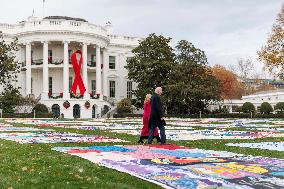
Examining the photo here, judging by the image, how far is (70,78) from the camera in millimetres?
62656

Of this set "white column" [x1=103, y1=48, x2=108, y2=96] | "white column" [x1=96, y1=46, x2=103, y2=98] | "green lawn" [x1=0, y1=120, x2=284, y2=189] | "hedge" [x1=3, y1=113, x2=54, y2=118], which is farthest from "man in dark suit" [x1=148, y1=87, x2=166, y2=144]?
"white column" [x1=103, y1=48, x2=108, y2=96]

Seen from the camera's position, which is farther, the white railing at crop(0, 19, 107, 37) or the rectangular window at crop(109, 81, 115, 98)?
the rectangular window at crop(109, 81, 115, 98)

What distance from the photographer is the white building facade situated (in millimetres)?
58469

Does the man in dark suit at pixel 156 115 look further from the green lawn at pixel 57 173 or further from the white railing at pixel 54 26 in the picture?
the white railing at pixel 54 26

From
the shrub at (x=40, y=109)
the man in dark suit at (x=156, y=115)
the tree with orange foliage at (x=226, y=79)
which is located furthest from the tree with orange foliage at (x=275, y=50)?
the tree with orange foliage at (x=226, y=79)

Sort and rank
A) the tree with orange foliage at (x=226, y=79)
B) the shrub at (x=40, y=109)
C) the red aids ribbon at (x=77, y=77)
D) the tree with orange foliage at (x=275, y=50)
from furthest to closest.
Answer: the tree with orange foliage at (x=226, y=79), the red aids ribbon at (x=77, y=77), the shrub at (x=40, y=109), the tree with orange foliage at (x=275, y=50)

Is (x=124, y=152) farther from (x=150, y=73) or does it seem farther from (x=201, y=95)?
(x=150, y=73)

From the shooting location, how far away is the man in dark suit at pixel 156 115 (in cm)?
1380

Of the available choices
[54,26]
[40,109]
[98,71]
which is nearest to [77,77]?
[98,71]

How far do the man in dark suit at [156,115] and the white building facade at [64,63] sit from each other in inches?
1743

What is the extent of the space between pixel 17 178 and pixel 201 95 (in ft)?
151

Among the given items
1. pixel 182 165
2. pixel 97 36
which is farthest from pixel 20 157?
pixel 97 36

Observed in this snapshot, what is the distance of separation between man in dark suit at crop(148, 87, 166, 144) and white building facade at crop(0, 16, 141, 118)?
1743 inches

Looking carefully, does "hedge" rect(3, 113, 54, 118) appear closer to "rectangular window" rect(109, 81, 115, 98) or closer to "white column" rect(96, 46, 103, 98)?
"white column" rect(96, 46, 103, 98)
